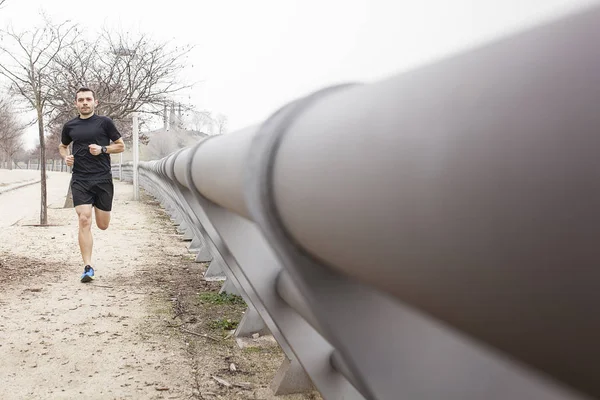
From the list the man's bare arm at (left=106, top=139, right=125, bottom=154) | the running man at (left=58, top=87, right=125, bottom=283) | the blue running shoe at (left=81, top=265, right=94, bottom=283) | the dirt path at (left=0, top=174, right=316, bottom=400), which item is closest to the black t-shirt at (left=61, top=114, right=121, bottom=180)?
the running man at (left=58, top=87, right=125, bottom=283)

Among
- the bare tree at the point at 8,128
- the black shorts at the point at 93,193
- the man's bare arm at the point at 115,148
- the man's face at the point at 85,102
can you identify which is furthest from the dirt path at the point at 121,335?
the bare tree at the point at 8,128

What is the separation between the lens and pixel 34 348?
3008 millimetres

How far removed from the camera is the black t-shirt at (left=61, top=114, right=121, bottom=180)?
5365mm

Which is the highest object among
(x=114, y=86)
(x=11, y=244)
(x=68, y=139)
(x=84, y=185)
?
(x=114, y=86)

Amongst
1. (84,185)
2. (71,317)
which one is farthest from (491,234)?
(84,185)

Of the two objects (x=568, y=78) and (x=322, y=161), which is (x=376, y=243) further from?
(x=568, y=78)

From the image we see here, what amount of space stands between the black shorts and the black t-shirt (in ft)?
0.19

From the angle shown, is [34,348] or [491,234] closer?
[491,234]

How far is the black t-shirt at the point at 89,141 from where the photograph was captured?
5.36m

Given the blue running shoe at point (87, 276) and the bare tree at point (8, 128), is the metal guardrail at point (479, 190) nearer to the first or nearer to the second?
the blue running shoe at point (87, 276)

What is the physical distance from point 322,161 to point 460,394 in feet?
1.69

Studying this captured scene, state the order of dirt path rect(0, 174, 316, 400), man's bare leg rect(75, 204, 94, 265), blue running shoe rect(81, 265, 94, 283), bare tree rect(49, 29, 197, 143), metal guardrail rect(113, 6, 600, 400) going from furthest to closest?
1. bare tree rect(49, 29, 197, 143)
2. man's bare leg rect(75, 204, 94, 265)
3. blue running shoe rect(81, 265, 94, 283)
4. dirt path rect(0, 174, 316, 400)
5. metal guardrail rect(113, 6, 600, 400)

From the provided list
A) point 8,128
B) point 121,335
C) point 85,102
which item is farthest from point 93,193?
point 8,128

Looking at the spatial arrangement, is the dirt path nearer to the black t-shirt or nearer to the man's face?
the black t-shirt
